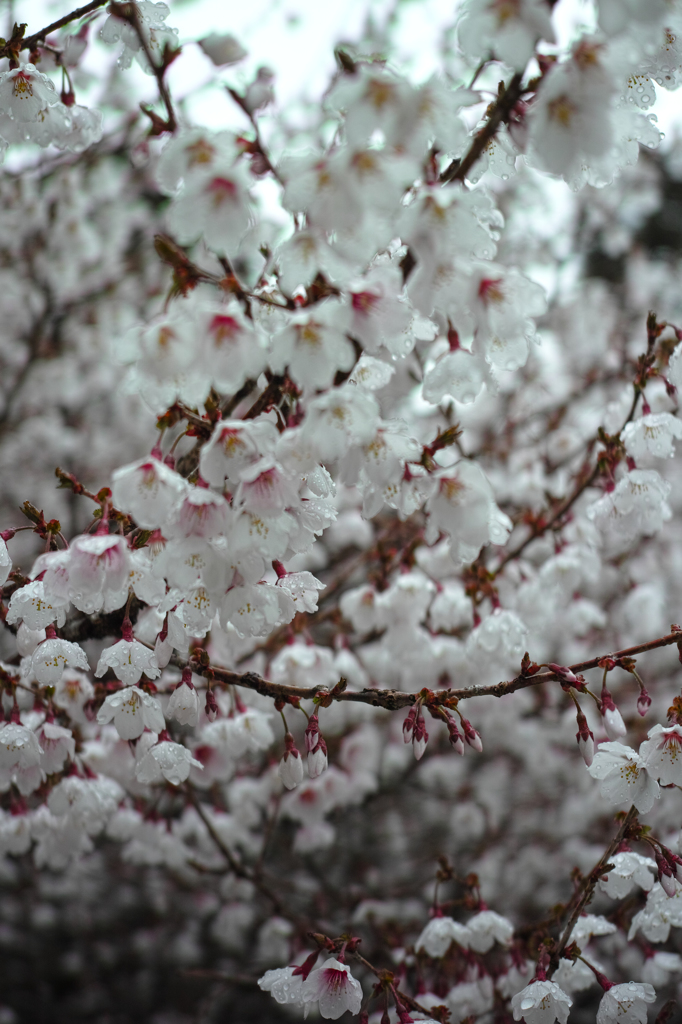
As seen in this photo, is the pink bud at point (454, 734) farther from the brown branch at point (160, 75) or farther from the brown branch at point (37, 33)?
the brown branch at point (37, 33)

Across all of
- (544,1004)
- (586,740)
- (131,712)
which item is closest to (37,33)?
(131,712)

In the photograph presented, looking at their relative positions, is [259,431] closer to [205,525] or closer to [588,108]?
[205,525]

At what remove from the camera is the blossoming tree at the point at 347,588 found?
105 centimetres

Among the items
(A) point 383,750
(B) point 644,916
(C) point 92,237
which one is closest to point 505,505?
(A) point 383,750

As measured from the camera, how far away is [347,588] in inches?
138

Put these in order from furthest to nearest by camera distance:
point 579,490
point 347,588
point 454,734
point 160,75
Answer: point 347,588, point 579,490, point 454,734, point 160,75

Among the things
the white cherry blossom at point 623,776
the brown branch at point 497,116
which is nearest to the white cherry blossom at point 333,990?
the white cherry blossom at point 623,776

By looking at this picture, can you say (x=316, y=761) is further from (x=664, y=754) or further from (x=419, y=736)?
(x=664, y=754)

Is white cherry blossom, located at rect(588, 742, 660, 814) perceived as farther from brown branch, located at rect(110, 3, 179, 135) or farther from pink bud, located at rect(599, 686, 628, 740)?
brown branch, located at rect(110, 3, 179, 135)

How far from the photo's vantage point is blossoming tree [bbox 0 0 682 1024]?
3.45 ft

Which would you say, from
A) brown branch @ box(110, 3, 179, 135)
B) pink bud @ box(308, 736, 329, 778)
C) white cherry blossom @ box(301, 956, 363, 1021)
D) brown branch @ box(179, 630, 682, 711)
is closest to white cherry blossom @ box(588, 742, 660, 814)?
brown branch @ box(179, 630, 682, 711)

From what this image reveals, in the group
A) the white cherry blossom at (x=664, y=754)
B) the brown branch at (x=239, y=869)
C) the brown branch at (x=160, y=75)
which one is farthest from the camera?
the brown branch at (x=239, y=869)

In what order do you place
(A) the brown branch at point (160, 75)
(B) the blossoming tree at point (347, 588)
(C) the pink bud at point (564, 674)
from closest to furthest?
1. (B) the blossoming tree at point (347, 588)
2. (A) the brown branch at point (160, 75)
3. (C) the pink bud at point (564, 674)

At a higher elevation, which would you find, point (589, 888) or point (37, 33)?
point (37, 33)
